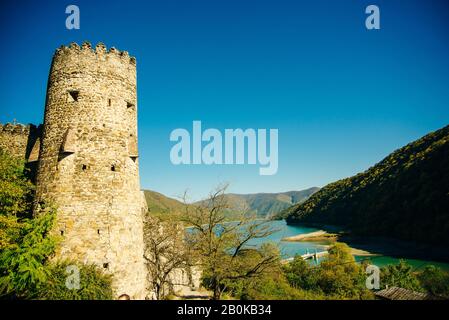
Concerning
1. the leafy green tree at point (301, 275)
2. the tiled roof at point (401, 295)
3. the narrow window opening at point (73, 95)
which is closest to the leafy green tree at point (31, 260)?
the narrow window opening at point (73, 95)

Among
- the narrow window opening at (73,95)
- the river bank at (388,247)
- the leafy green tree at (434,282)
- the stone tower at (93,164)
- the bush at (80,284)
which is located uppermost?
the narrow window opening at (73,95)

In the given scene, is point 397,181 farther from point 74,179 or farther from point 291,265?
point 74,179

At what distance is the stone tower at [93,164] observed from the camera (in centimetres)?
1172

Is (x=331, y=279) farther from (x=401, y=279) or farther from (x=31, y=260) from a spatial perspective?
(x=31, y=260)

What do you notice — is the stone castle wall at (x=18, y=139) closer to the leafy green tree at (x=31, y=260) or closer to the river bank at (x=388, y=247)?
the leafy green tree at (x=31, y=260)

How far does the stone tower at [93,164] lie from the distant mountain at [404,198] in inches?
2683

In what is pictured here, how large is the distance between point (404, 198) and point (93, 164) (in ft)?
278

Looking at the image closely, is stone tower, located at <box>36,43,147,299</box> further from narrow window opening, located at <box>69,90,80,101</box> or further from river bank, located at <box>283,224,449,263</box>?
river bank, located at <box>283,224,449,263</box>

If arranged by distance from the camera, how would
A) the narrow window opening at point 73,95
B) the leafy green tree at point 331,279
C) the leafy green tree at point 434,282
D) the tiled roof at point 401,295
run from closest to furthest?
the narrow window opening at point 73,95
the tiled roof at point 401,295
the leafy green tree at point 331,279
the leafy green tree at point 434,282

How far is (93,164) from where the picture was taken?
12195mm

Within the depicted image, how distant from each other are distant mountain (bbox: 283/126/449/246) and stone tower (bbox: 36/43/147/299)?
68.1m

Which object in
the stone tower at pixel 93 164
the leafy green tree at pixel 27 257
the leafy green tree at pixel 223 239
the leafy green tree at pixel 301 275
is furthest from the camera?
the leafy green tree at pixel 301 275

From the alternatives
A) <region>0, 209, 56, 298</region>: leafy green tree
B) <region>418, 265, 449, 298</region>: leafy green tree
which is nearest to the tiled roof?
<region>418, 265, 449, 298</region>: leafy green tree

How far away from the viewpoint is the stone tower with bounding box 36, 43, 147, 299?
11.7 m
